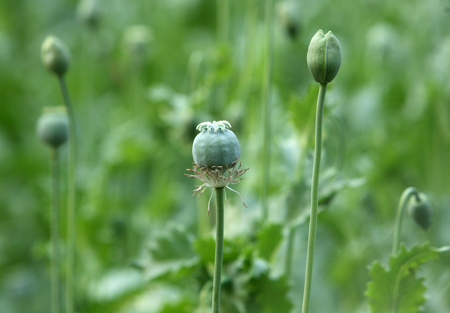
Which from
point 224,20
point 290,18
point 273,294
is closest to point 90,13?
point 224,20

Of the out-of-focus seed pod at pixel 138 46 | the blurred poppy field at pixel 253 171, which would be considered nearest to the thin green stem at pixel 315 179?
the blurred poppy field at pixel 253 171

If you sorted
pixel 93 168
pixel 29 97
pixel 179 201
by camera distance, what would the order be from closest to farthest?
pixel 179 201, pixel 93 168, pixel 29 97

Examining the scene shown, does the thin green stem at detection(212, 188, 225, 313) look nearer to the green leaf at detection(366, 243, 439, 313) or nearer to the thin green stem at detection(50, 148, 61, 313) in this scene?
the green leaf at detection(366, 243, 439, 313)

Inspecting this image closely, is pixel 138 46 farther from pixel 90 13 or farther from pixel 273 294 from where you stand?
pixel 273 294

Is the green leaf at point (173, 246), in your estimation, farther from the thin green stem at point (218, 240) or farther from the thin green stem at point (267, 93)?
the thin green stem at point (218, 240)

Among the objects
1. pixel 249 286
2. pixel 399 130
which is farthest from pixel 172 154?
pixel 249 286

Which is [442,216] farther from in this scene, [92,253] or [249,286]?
[92,253]
